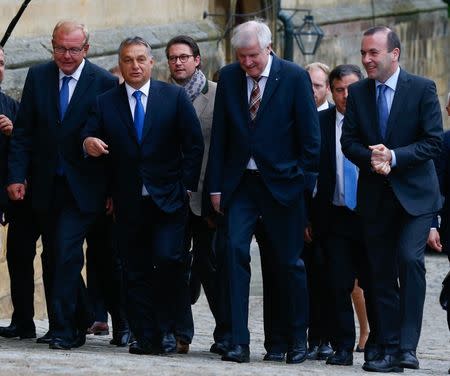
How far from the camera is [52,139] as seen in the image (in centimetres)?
1090

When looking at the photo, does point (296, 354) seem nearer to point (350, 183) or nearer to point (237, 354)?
point (237, 354)

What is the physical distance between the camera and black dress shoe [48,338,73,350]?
10.7 meters

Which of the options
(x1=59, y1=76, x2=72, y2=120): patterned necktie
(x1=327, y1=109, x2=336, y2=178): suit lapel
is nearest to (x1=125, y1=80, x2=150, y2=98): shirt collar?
(x1=59, y1=76, x2=72, y2=120): patterned necktie

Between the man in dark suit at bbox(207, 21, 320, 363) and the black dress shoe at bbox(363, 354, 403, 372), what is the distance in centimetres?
50

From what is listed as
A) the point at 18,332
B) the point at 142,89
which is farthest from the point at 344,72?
the point at 18,332

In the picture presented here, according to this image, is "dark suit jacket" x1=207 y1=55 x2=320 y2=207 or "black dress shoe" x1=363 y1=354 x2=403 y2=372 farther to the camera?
"dark suit jacket" x1=207 y1=55 x2=320 y2=207

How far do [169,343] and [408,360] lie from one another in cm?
149

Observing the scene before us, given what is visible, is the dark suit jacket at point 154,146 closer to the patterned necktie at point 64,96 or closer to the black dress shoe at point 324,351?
the patterned necktie at point 64,96

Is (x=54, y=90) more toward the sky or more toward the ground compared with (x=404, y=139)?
more toward the sky

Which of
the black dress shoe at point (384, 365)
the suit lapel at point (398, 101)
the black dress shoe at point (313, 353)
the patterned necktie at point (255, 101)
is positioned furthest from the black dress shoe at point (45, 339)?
the suit lapel at point (398, 101)

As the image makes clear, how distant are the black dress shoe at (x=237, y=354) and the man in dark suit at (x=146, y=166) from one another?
0.49 meters

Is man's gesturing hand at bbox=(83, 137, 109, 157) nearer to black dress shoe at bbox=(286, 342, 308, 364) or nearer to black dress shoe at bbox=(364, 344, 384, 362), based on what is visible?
black dress shoe at bbox=(286, 342, 308, 364)

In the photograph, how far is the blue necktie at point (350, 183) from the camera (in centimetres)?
1108

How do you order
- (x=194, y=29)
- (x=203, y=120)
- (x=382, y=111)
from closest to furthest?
(x=382, y=111) < (x=203, y=120) < (x=194, y=29)
